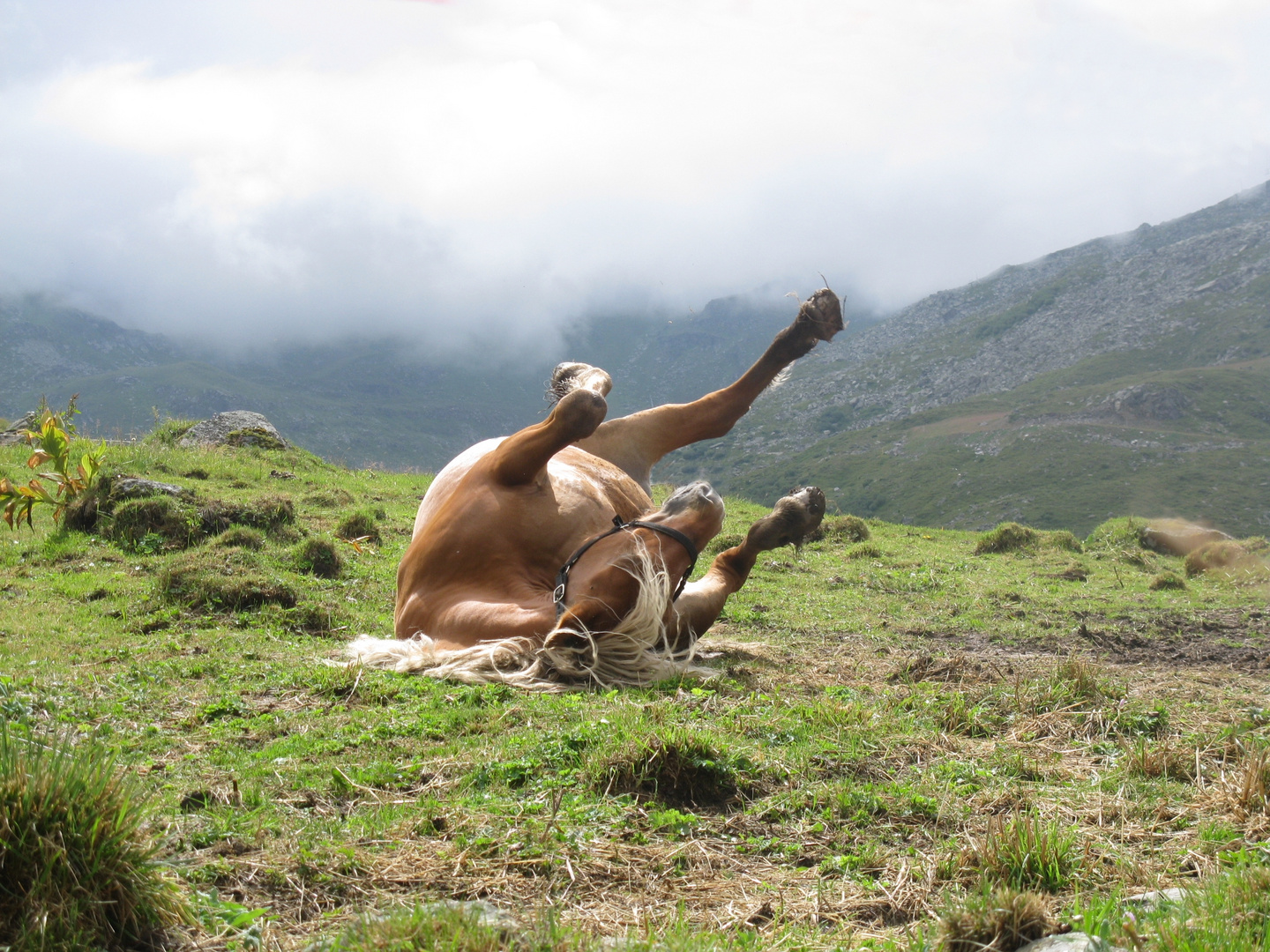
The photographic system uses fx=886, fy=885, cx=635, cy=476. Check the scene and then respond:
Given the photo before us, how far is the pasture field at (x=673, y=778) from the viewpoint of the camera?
2.31 meters

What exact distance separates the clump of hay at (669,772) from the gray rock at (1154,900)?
1370mm

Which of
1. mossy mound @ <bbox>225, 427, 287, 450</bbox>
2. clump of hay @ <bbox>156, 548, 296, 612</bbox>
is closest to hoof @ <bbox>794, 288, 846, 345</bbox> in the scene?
clump of hay @ <bbox>156, 548, 296, 612</bbox>

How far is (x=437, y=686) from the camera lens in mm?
4832

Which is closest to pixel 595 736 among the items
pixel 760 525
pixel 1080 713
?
pixel 1080 713

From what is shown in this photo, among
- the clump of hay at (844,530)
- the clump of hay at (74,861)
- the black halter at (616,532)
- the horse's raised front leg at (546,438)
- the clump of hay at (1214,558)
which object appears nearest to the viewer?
the clump of hay at (74,861)

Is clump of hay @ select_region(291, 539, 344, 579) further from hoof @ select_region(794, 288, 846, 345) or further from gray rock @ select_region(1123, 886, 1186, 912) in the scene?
gray rock @ select_region(1123, 886, 1186, 912)

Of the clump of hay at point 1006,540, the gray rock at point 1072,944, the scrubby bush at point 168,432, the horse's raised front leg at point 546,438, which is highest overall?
the scrubby bush at point 168,432

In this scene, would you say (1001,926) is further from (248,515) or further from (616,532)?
(248,515)

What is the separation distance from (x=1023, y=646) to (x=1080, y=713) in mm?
3314

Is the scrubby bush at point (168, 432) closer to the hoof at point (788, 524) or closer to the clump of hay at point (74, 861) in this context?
the hoof at point (788, 524)

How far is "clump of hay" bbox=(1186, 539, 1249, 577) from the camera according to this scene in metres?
14.0

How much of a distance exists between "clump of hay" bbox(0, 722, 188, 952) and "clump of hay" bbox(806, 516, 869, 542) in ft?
48.6

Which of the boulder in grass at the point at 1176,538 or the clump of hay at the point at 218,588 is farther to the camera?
the boulder in grass at the point at 1176,538

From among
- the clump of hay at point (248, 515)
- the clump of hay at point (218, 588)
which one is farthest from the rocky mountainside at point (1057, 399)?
the clump of hay at point (218, 588)
